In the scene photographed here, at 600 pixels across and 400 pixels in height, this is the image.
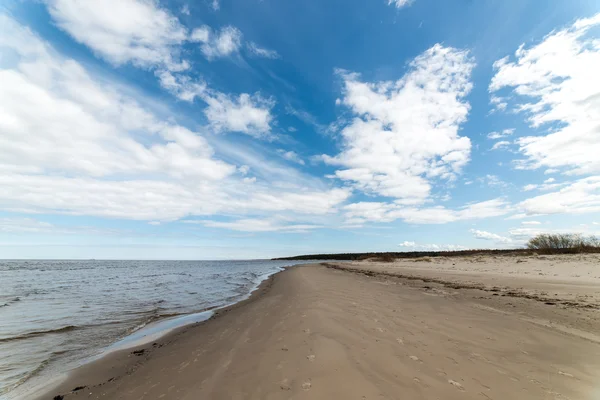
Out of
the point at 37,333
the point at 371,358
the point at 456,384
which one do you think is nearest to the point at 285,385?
the point at 371,358

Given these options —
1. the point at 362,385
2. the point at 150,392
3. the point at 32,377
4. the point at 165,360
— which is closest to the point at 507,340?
the point at 362,385

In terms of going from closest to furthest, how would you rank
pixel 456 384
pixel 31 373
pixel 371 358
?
pixel 456 384 → pixel 371 358 → pixel 31 373

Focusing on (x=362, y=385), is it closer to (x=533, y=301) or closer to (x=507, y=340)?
(x=507, y=340)

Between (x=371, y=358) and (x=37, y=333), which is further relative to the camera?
(x=37, y=333)

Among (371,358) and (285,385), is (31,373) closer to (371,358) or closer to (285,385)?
(285,385)

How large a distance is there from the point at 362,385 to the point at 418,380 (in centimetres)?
93

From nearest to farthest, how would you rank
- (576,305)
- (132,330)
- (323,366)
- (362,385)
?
1. (362,385)
2. (323,366)
3. (576,305)
4. (132,330)

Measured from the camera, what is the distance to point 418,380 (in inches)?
160

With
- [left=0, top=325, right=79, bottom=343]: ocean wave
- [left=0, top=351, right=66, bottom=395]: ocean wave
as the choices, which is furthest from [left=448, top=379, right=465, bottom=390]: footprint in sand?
[left=0, top=325, right=79, bottom=343]: ocean wave

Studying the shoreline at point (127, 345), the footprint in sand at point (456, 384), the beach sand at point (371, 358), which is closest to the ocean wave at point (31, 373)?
the shoreline at point (127, 345)

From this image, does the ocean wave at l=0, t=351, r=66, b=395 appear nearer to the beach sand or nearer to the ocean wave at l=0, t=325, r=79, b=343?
the beach sand

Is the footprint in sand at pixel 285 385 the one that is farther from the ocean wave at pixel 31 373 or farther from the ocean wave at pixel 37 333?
the ocean wave at pixel 37 333

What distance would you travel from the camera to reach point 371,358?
192 inches

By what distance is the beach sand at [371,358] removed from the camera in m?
3.95
